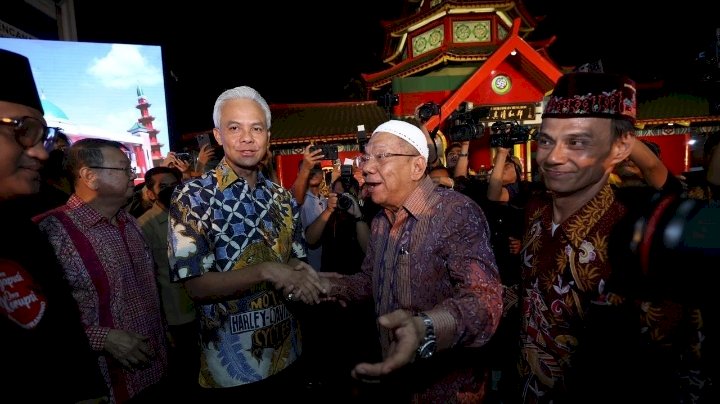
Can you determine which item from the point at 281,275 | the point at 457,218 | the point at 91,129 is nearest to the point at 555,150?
the point at 457,218

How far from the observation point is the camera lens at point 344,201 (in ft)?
14.0

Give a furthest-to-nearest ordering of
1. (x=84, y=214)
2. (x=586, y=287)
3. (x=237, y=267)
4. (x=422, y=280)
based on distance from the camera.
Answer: (x=84, y=214), (x=237, y=267), (x=422, y=280), (x=586, y=287)

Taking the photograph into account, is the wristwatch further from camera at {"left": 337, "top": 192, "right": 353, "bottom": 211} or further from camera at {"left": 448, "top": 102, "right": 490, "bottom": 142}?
camera at {"left": 448, "top": 102, "right": 490, "bottom": 142}

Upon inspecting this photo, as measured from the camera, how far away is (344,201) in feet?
14.1

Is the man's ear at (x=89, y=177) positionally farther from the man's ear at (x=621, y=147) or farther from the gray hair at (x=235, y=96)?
the man's ear at (x=621, y=147)

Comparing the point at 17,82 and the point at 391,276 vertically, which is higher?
the point at 17,82

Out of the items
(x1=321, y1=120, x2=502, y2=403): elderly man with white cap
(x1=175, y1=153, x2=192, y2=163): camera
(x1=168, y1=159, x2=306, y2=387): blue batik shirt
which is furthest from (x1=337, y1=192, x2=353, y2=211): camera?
(x1=175, y1=153, x2=192, y2=163): camera

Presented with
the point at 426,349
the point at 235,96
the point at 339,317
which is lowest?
the point at 339,317

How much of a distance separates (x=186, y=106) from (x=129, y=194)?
38476 millimetres

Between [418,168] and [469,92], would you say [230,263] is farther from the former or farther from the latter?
[469,92]

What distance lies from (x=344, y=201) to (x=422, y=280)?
2426 millimetres

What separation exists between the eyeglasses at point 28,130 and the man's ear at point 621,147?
260 cm

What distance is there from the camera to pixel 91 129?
553 centimetres

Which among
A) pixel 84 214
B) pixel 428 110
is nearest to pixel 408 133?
pixel 84 214
